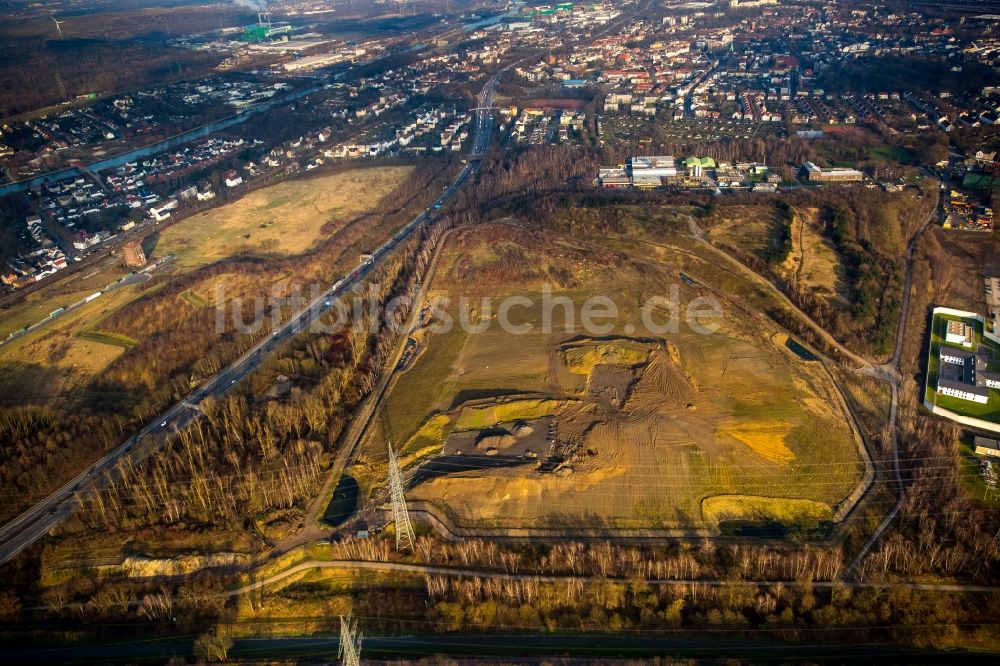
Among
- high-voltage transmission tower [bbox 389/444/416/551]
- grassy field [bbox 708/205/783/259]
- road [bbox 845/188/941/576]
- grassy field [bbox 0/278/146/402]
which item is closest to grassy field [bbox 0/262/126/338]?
grassy field [bbox 0/278/146/402]

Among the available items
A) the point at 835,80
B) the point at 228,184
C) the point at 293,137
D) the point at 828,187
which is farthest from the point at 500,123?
the point at 835,80

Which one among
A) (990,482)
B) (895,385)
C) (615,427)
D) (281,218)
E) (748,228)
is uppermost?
(281,218)

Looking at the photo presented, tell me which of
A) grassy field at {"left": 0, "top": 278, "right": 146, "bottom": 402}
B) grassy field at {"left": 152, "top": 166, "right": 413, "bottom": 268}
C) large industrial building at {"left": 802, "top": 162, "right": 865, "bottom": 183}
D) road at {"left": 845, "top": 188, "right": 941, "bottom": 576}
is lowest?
road at {"left": 845, "top": 188, "right": 941, "bottom": 576}

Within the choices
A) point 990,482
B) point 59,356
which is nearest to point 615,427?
point 990,482

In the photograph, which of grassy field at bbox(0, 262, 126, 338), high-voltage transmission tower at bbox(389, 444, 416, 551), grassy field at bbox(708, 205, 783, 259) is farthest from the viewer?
grassy field at bbox(708, 205, 783, 259)

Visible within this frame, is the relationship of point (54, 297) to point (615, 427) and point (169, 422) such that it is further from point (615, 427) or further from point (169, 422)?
point (615, 427)

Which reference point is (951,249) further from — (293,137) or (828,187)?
(293,137)

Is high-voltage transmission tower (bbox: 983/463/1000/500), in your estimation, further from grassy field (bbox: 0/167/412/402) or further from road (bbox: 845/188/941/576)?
grassy field (bbox: 0/167/412/402)
